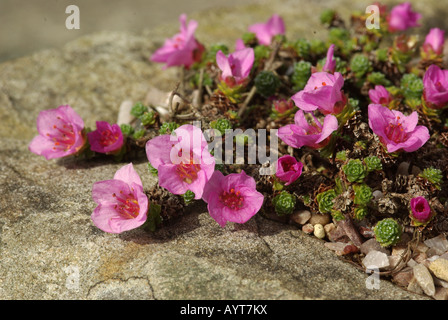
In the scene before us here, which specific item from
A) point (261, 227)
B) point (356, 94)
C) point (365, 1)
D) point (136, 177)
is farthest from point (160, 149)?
point (365, 1)

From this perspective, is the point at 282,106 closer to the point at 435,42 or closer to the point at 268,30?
the point at 268,30

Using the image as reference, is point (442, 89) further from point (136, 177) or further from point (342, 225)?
point (136, 177)

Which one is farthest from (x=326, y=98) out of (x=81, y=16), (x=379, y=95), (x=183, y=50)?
(x=81, y=16)

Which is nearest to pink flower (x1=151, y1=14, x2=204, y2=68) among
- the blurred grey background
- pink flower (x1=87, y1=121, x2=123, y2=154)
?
pink flower (x1=87, y1=121, x2=123, y2=154)

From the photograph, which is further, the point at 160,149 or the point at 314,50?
the point at 314,50

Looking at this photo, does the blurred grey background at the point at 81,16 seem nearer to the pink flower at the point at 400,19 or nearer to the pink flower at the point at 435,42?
the pink flower at the point at 400,19

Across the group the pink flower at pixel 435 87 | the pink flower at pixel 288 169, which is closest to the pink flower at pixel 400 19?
the pink flower at pixel 435 87

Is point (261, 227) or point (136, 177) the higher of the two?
point (136, 177)
